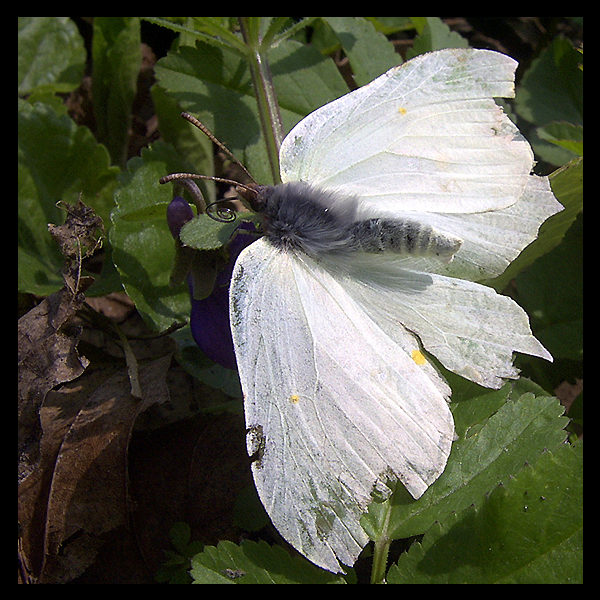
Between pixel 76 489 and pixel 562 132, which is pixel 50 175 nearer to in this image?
pixel 76 489

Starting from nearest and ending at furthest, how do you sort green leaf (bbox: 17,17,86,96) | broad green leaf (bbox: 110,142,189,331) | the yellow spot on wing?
the yellow spot on wing < broad green leaf (bbox: 110,142,189,331) < green leaf (bbox: 17,17,86,96)

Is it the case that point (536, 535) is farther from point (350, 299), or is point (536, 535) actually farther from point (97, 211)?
point (97, 211)

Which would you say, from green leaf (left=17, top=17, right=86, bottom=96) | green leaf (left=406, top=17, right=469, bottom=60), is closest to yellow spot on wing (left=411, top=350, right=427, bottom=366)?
green leaf (left=406, top=17, right=469, bottom=60)

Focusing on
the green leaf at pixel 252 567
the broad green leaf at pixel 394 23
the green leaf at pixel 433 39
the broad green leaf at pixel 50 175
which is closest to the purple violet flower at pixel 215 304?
the green leaf at pixel 252 567

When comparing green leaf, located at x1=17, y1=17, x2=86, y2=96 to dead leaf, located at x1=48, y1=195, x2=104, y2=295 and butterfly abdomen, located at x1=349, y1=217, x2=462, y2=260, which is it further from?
butterfly abdomen, located at x1=349, y1=217, x2=462, y2=260

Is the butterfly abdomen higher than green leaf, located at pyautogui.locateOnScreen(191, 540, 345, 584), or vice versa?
the butterfly abdomen

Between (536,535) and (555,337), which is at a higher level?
(536,535)

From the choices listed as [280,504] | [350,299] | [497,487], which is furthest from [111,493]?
[497,487]

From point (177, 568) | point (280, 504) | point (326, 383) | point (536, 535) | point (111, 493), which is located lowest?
point (177, 568)
